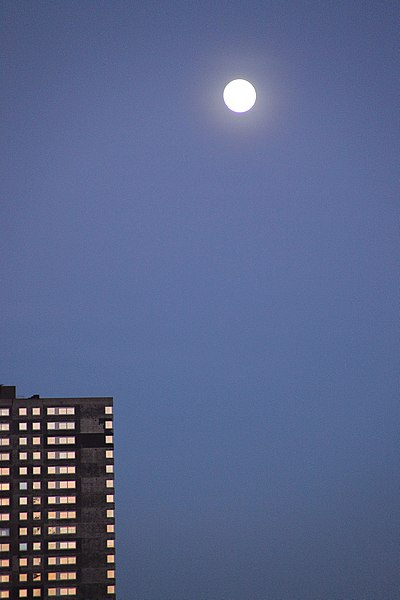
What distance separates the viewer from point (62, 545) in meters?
145

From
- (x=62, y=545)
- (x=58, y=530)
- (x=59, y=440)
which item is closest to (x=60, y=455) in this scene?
(x=59, y=440)

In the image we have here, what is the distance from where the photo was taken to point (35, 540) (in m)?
145

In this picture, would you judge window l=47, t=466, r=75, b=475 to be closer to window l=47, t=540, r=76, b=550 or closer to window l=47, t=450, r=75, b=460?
window l=47, t=450, r=75, b=460

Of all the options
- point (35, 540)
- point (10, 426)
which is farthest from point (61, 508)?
point (10, 426)

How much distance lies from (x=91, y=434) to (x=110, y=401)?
5.98 m

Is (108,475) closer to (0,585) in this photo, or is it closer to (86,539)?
(86,539)

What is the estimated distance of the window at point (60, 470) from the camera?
148 m

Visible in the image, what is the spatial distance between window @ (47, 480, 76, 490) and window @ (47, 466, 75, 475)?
54.7 inches

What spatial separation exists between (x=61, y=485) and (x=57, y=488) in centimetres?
76

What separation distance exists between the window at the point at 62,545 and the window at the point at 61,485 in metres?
8.19

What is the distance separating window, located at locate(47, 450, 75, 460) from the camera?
Answer: 148 metres

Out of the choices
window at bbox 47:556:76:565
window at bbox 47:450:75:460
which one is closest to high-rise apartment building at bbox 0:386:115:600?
window at bbox 47:450:75:460

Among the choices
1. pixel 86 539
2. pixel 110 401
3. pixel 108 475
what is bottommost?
pixel 86 539

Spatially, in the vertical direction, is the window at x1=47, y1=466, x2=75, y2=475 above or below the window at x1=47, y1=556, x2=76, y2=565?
above
